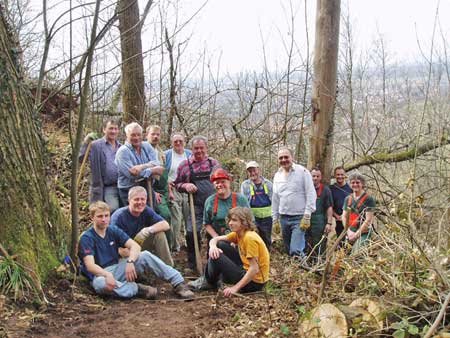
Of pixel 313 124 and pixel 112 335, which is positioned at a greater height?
pixel 313 124

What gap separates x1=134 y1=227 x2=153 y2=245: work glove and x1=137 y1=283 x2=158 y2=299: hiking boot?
588 millimetres

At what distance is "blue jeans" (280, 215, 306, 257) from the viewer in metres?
6.80

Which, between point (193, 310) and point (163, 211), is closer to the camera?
point (193, 310)

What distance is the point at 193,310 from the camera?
193 inches

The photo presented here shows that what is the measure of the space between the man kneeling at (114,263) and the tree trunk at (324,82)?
3.31 meters

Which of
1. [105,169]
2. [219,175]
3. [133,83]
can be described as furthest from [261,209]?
[133,83]

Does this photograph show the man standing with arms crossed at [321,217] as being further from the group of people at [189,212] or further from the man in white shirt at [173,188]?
the man in white shirt at [173,188]

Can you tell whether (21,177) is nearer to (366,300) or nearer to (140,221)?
(140,221)

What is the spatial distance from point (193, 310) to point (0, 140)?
7.94ft

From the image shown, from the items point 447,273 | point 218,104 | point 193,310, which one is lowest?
point 193,310

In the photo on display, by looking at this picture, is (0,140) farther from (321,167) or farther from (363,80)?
(363,80)

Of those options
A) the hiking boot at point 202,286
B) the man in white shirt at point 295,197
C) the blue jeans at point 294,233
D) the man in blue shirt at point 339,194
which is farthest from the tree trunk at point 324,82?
the hiking boot at point 202,286

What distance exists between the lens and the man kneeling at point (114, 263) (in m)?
5.09

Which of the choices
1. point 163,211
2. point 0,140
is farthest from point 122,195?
point 0,140
